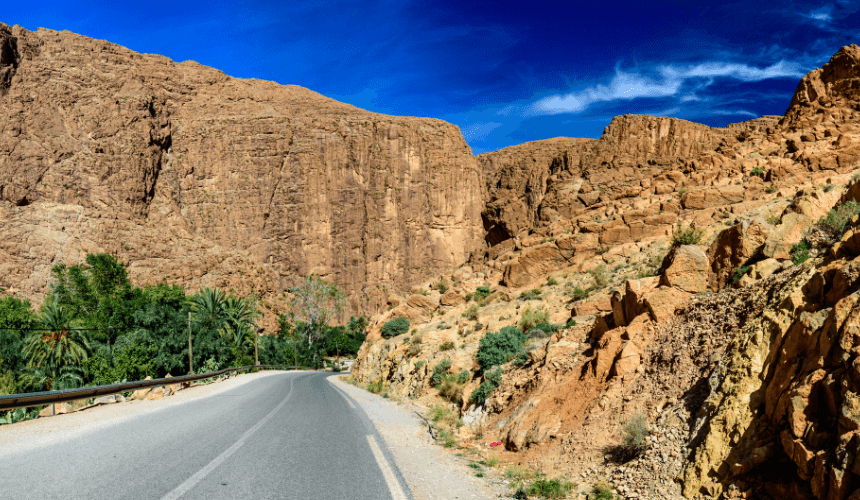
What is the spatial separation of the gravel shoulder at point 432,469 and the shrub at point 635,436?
159 centimetres

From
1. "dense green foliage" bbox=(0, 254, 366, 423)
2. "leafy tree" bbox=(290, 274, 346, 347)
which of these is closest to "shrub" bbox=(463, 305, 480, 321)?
"dense green foliage" bbox=(0, 254, 366, 423)

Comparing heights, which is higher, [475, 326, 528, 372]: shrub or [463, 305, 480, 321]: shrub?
[463, 305, 480, 321]: shrub

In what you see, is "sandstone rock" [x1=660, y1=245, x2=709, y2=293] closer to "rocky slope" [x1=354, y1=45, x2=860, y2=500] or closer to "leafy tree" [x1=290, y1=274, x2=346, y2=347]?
"rocky slope" [x1=354, y1=45, x2=860, y2=500]

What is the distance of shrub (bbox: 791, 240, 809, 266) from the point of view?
752cm

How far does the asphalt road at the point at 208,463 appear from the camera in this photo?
555cm

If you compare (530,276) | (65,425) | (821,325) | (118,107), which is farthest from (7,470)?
(118,107)

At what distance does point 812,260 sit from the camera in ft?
20.5

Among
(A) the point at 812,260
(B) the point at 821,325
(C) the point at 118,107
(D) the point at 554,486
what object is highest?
(C) the point at 118,107

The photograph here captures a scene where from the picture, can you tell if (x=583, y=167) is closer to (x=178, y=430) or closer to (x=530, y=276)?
(x=530, y=276)

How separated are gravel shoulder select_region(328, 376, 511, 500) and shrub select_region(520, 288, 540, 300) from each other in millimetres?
10714

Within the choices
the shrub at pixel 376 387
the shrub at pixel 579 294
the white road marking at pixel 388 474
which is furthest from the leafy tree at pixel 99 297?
the white road marking at pixel 388 474

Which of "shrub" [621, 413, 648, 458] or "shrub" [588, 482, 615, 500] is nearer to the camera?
"shrub" [588, 482, 615, 500]

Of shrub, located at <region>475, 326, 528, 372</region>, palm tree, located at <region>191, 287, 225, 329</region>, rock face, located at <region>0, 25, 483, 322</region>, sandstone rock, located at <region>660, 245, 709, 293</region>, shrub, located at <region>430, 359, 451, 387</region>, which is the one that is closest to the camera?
sandstone rock, located at <region>660, 245, 709, 293</region>

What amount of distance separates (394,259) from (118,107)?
56359 millimetres
